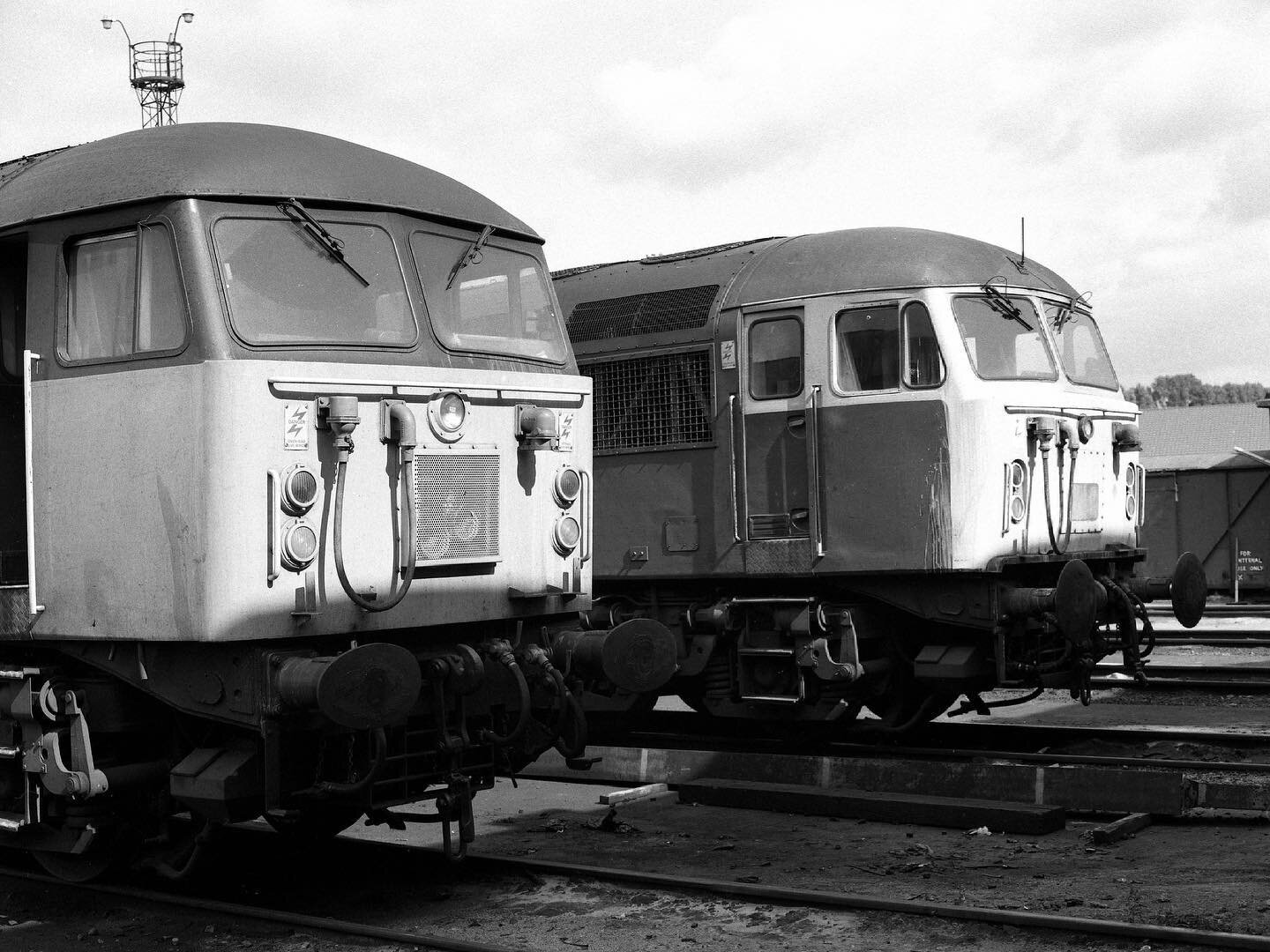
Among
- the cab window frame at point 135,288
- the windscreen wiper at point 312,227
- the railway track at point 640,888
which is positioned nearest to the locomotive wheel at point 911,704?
the railway track at point 640,888

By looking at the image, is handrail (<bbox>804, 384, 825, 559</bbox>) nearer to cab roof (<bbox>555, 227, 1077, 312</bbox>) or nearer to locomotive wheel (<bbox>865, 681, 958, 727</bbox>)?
cab roof (<bbox>555, 227, 1077, 312</bbox>)

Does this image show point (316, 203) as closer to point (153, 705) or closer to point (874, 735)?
point (153, 705)

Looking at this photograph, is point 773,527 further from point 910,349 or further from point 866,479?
point 910,349

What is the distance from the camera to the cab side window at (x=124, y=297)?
6145 mm

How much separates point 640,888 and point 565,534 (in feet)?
5.69

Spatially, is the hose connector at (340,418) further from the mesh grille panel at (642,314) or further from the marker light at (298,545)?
the mesh grille panel at (642,314)

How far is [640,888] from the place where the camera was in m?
7.07

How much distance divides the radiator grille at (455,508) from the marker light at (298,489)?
0.52 meters

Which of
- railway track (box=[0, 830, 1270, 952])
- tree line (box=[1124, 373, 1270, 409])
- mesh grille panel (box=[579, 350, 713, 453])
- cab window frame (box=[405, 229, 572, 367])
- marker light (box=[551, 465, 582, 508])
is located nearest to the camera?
railway track (box=[0, 830, 1270, 952])

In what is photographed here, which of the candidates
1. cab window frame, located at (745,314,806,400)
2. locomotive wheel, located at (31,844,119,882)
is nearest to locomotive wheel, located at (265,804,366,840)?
locomotive wheel, located at (31,844,119,882)

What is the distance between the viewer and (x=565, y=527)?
7.24 meters

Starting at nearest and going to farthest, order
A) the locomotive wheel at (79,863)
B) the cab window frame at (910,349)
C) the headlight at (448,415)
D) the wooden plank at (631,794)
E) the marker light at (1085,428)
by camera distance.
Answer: the headlight at (448,415), the locomotive wheel at (79,863), the wooden plank at (631,794), the cab window frame at (910,349), the marker light at (1085,428)

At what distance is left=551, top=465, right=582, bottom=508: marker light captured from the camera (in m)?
7.19

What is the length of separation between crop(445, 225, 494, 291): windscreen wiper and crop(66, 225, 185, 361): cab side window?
4.31ft
